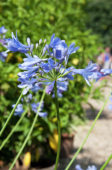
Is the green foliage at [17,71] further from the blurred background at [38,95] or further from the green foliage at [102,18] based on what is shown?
the green foliage at [102,18]

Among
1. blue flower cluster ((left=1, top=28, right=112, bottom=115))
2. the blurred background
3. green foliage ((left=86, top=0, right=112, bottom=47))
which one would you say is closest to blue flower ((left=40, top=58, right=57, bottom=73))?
blue flower cluster ((left=1, top=28, right=112, bottom=115))

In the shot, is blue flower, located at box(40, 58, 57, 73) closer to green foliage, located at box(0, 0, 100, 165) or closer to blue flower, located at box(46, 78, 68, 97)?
blue flower, located at box(46, 78, 68, 97)

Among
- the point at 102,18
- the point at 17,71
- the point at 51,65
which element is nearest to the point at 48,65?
the point at 51,65

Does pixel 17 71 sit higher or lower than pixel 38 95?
higher

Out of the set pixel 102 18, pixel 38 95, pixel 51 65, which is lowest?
pixel 38 95

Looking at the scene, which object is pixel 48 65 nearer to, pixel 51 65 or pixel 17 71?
pixel 51 65

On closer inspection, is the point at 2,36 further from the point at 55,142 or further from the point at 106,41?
the point at 106,41

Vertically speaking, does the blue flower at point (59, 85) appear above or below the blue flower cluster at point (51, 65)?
→ below

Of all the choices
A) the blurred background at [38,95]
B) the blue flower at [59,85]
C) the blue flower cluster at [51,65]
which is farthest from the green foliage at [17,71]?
the blue flower cluster at [51,65]

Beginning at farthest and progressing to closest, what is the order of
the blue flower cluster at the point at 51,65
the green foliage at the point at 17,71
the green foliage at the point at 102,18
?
the green foliage at the point at 102,18 → the green foliage at the point at 17,71 → the blue flower cluster at the point at 51,65
